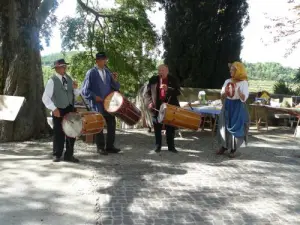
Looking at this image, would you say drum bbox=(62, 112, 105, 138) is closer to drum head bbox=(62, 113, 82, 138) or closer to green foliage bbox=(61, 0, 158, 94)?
drum head bbox=(62, 113, 82, 138)

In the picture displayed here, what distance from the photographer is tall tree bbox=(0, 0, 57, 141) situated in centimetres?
831

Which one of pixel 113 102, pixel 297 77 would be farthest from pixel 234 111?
pixel 297 77

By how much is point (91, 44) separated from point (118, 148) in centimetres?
552

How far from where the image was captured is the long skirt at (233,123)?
6.92 metres

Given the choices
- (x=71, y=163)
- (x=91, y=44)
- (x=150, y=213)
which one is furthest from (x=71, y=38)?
(x=150, y=213)

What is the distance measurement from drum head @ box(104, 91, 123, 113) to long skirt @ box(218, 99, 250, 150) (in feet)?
6.28

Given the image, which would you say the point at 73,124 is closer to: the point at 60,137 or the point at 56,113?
the point at 56,113

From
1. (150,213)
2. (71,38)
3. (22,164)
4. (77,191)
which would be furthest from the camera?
(71,38)

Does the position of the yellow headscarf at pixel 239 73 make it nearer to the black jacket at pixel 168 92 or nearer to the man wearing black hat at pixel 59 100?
the black jacket at pixel 168 92

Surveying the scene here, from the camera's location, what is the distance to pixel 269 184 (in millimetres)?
5473

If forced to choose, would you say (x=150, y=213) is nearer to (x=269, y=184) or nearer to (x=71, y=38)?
(x=269, y=184)

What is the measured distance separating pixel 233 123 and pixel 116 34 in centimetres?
628

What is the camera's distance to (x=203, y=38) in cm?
1207

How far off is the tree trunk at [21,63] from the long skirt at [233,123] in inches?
162
